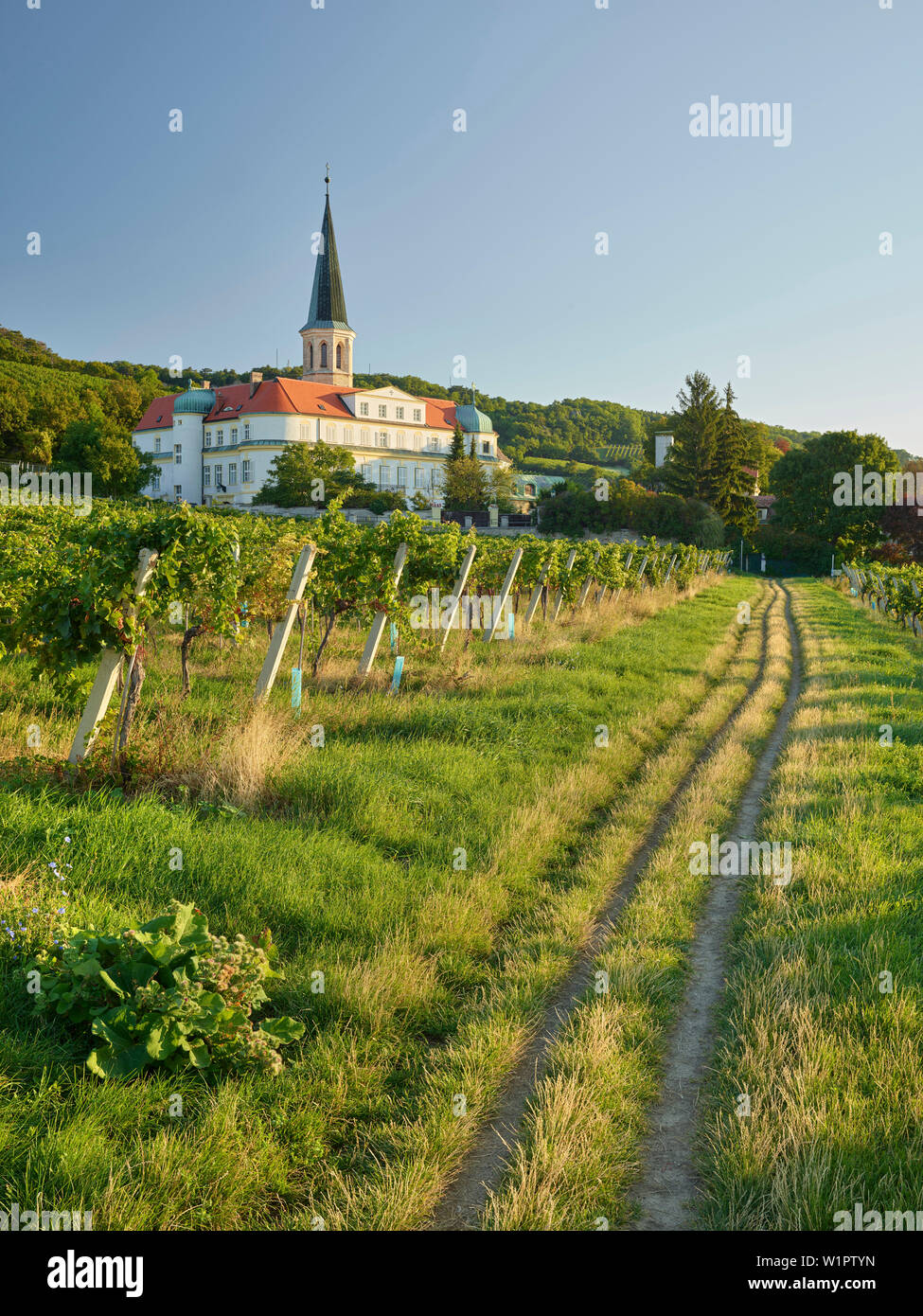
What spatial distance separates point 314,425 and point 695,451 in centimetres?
4163

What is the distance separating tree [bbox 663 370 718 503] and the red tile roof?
38789mm

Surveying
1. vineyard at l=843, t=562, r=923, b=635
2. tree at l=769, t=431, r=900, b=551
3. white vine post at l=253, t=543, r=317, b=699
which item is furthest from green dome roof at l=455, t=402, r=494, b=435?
white vine post at l=253, t=543, r=317, b=699

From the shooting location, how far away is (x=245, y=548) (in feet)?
39.8

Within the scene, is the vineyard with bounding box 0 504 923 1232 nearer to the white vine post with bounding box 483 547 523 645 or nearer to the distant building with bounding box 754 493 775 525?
the white vine post with bounding box 483 547 523 645

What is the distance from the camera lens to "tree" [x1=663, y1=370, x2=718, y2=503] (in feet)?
235

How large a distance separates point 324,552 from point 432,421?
96.7 meters

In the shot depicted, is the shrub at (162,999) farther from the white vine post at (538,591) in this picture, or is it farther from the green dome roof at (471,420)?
the green dome roof at (471,420)

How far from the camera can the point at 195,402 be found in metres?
95.8

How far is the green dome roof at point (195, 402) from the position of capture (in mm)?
95625

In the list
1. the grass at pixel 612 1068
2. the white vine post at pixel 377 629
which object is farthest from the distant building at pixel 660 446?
the grass at pixel 612 1068

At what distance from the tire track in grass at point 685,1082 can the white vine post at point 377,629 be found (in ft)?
21.1

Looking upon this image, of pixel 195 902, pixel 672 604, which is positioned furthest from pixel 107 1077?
pixel 672 604

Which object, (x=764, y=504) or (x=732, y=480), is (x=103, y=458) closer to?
(x=732, y=480)

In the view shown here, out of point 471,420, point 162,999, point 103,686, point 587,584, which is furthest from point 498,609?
point 471,420
